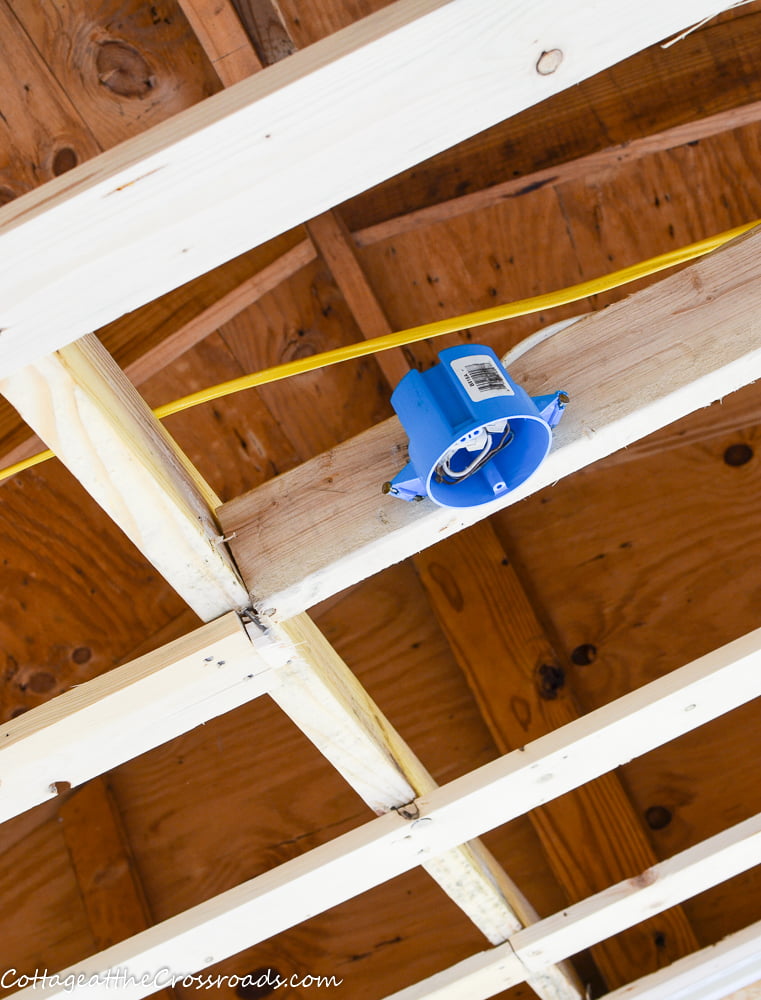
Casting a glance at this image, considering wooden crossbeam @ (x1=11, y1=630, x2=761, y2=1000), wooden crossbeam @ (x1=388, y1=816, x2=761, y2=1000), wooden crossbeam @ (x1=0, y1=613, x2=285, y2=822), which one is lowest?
wooden crossbeam @ (x1=388, y1=816, x2=761, y2=1000)

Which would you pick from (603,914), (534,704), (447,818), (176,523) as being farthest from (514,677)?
(176,523)

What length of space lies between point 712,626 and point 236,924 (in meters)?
1.11

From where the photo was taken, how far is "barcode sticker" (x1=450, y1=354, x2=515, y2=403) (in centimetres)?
67

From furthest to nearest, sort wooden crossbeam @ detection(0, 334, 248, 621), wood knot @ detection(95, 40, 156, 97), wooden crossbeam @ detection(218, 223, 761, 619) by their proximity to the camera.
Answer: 1. wood knot @ detection(95, 40, 156, 97)
2. wooden crossbeam @ detection(218, 223, 761, 619)
3. wooden crossbeam @ detection(0, 334, 248, 621)

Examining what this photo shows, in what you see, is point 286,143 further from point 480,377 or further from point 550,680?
point 550,680

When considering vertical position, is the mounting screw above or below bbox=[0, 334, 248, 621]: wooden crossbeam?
below

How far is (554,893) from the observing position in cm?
169

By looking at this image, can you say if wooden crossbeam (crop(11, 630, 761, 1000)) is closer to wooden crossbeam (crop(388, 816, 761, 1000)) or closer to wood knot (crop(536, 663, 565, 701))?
wooden crossbeam (crop(388, 816, 761, 1000))

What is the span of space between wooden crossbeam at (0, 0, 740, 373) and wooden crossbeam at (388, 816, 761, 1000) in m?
1.11

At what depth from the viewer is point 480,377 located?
0.68 metres

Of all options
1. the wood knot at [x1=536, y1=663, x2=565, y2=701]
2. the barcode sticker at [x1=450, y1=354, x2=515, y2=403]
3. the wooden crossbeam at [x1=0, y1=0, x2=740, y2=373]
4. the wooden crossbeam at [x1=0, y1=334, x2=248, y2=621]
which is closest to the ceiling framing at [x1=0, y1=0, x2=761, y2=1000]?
the wood knot at [x1=536, y1=663, x2=565, y2=701]

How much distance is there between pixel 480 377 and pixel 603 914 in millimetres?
960

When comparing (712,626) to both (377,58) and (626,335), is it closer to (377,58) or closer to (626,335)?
(626,335)

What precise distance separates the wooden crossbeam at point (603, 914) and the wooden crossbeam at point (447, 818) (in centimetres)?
27
